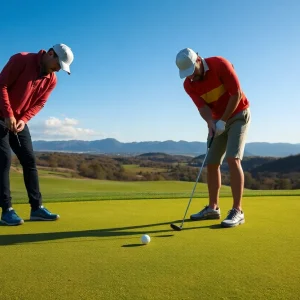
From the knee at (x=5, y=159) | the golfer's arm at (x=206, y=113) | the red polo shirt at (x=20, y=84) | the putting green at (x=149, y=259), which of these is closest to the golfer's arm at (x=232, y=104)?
the golfer's arm at (x=206, y=113)

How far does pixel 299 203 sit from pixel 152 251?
328 centimetres

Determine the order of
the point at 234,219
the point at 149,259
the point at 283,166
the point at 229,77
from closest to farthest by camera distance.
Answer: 1. the point at 149,259
2. the point at 234,219
3. the point at 229,77
4. the point at 283,166

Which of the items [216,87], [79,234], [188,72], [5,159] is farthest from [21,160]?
[216,87]

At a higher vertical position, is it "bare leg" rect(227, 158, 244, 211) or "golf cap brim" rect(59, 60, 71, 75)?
"golf cap brim" rect(59, 60, 71, 75)

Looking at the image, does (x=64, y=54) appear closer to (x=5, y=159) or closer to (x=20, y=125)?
(x=20, y=125)

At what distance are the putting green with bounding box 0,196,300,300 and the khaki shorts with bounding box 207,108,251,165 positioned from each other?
2.49 ft

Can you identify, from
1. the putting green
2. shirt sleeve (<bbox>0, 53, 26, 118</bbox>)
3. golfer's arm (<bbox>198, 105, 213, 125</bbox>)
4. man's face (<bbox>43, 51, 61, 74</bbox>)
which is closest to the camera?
the putting green

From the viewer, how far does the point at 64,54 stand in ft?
13.2

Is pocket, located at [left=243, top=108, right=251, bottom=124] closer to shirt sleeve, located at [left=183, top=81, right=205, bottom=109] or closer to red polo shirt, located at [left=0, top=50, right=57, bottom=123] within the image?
shirt sleeve, located at [left=183, top=81, right=205, bottom=109]

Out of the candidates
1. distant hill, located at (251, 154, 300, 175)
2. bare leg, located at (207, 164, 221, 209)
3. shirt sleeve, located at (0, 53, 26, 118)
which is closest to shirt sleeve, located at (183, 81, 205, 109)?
bare leg, located at (207, 164, 221, 209)

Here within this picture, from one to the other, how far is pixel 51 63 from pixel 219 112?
1988 mm

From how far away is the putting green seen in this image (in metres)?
1.95

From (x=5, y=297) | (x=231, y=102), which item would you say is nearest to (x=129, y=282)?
(x=5, y=297)

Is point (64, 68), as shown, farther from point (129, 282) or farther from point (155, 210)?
point (129, 282)
